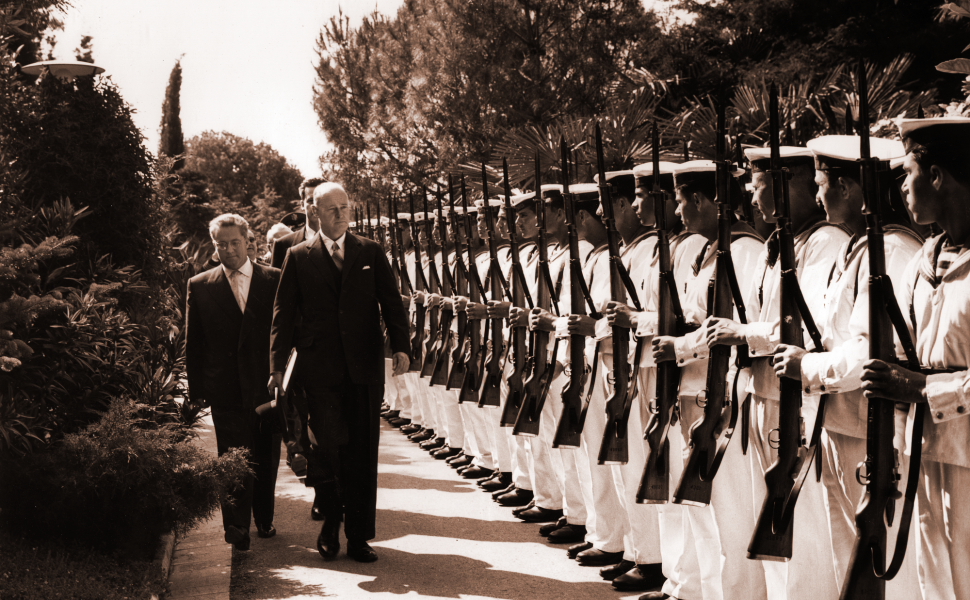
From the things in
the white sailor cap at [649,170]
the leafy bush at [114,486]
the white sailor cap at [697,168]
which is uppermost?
the white sailor cap at [649,170]

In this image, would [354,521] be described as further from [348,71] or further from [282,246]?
[348,71]

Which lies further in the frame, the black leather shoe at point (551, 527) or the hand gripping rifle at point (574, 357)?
the black leather shoe at point (551, 527)

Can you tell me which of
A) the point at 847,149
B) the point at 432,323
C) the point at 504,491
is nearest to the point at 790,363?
the point at 847,149

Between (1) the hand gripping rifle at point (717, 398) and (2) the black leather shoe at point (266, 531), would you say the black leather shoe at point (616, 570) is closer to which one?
(1) the hand gripping rifle at point (717, 398)

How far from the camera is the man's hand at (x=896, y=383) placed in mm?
2908

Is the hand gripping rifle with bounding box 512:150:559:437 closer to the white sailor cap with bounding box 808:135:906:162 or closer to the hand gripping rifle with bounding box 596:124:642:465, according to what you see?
the hand gripping rifle with bounding box 596:124:642:465

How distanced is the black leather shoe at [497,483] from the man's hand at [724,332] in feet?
13.5

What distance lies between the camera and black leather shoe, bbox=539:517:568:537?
628cm

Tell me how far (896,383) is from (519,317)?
3.70 meters

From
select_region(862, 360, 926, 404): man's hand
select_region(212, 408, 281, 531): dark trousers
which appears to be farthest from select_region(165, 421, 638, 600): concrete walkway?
select_region(862, 360, 926, 404): man's hand

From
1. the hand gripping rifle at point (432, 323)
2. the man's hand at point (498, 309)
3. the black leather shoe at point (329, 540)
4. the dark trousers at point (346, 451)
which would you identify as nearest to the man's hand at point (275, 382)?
the dark trousers at point (346, 451)

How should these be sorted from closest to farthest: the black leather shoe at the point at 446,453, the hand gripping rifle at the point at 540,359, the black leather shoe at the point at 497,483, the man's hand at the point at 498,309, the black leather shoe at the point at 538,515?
the hand gripping rifle at the point at 540,359, the black leather shoe at the point at 538,515, the man's hand at the point at 498,309, the black leather shoe at the point at 497,483, the black leather shoe at the point at 446,453

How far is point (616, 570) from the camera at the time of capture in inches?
210

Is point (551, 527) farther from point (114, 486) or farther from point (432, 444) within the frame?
point (432, 444)
